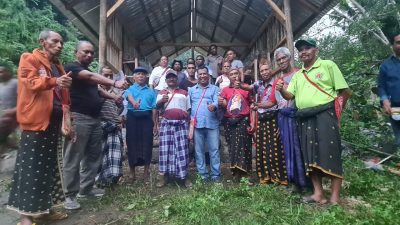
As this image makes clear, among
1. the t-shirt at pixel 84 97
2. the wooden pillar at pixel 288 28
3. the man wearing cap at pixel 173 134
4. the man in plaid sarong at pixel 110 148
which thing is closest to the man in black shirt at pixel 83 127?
the t-shirt at pixel 84 97

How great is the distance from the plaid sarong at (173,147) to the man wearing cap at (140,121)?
23cm

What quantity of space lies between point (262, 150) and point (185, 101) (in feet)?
4.36

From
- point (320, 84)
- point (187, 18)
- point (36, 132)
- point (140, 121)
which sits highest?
Answer: point (187, 18)

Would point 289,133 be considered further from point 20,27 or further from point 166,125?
point 20,27

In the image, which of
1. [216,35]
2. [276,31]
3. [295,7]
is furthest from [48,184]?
[216,35]

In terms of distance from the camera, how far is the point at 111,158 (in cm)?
486

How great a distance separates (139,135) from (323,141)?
8.55ft

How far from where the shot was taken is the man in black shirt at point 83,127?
3.99 metres

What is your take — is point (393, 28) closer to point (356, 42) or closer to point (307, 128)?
point (356, 42)

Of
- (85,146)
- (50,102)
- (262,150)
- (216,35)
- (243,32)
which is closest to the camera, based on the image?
(50,102)

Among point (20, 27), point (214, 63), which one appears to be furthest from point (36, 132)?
point (20, 27)

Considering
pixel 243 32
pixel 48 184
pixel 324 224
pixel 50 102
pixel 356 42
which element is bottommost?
pixel 324 224

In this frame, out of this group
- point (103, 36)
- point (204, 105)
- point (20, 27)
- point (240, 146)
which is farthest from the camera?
point (20, 27)

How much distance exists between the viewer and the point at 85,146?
4234 mm
